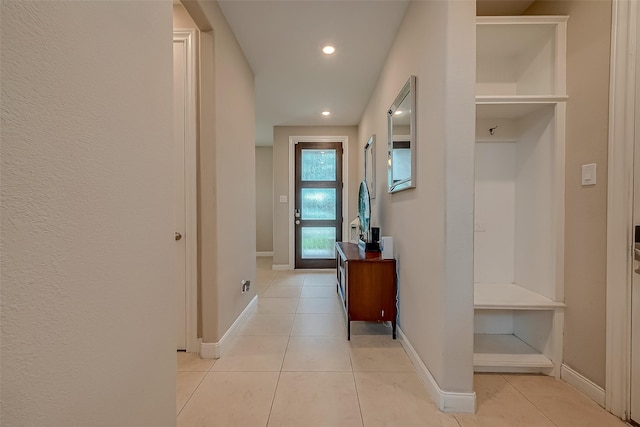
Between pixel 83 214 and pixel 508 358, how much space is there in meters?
2.32

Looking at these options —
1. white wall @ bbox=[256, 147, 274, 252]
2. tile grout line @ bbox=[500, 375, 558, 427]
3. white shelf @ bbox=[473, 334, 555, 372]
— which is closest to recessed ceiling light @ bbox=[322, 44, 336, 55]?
white shelf @ bbox=[473, 334, 555, 372]

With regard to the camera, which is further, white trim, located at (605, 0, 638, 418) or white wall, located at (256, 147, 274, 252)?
white wall, located at (256, 147, 274, 252)

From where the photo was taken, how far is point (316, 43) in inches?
102

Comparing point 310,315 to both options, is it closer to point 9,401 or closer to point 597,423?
point 597,423

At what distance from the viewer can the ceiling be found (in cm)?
211

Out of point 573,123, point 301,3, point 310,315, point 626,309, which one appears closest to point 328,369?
point 310,315

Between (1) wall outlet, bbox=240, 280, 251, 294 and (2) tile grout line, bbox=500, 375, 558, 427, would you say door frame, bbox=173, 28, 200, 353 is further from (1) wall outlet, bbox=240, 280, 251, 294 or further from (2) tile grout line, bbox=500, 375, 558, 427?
(2) tile grout line, bbox=500, 375, 558, 427

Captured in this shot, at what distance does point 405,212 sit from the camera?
2.22m

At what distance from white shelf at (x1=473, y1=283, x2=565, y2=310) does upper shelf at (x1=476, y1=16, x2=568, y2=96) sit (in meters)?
1.30

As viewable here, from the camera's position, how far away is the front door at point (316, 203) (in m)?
5.18

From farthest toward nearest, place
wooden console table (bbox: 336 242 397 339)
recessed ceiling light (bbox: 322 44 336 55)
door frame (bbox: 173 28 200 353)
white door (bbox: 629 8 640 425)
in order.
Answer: recessed ceiling light (bbox: 322 44 336 55)
wooden console table (bbox: 336 242 397 339)
door frame (bbox: 173 28 200 353)
white door (bbox: 629 8 640 425)

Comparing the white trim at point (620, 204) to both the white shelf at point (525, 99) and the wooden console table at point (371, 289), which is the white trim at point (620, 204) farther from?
the wooden console table at point (371, 289)

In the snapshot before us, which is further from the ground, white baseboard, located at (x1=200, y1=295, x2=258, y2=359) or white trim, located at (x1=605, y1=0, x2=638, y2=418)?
white trim, located at (x1=605, y1=0, x2=638, y2=418)

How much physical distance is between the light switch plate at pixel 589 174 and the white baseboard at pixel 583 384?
1.10 meters
